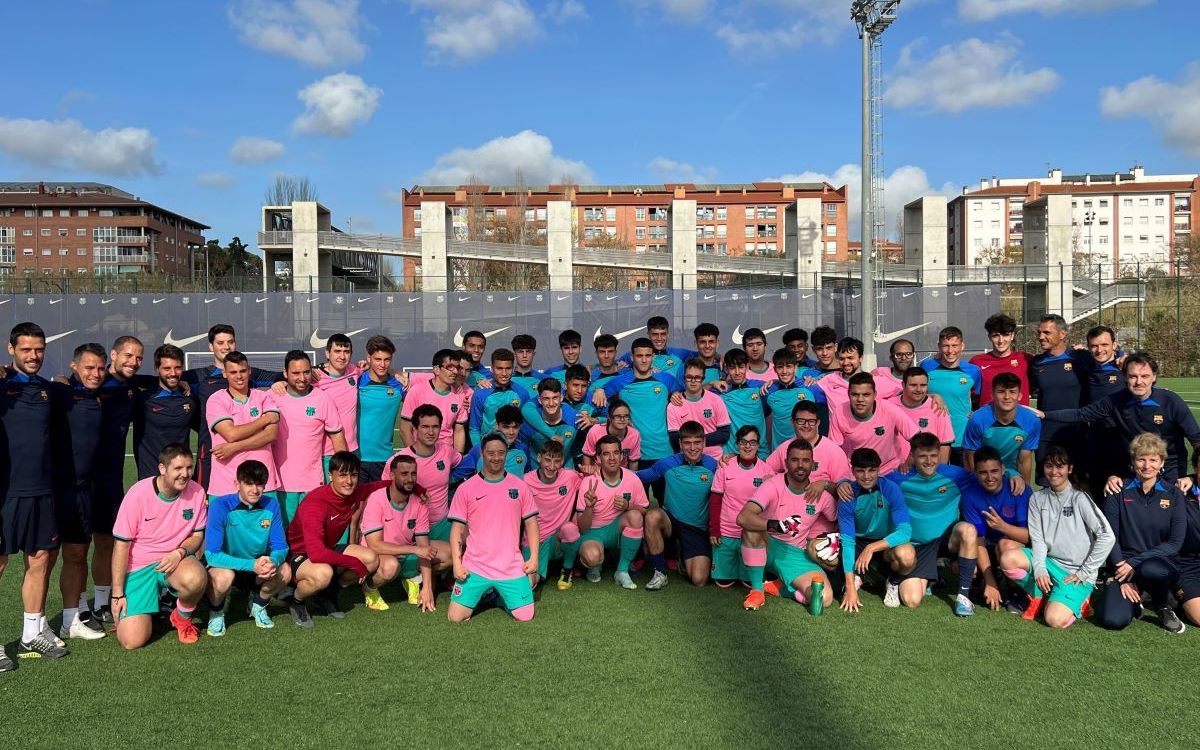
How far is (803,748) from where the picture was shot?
325 cm

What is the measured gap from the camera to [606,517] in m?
5.78

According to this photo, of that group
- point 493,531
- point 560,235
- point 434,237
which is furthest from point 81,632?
point 434,237

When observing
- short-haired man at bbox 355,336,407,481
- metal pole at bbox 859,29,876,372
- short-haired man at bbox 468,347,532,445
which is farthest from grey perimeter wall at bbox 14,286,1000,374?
short-haired man at bbox 355,336,407,481

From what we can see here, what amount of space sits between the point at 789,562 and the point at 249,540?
3.05m

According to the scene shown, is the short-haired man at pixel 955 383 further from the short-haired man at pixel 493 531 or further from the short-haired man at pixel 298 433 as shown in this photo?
the short-haired man at pixel 298 433

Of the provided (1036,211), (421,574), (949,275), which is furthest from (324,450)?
(1036,211)

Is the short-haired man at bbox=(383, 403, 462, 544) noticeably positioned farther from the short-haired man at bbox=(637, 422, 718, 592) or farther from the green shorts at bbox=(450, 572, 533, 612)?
the short-haired man at bbox=(637, 422, 718, 592)

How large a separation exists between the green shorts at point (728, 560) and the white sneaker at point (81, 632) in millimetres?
3437

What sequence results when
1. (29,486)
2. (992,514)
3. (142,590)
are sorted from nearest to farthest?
(29,486) → (142,590) → (992,514)

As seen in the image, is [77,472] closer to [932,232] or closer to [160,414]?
[160,414]

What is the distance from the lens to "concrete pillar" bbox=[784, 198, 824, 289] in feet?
100

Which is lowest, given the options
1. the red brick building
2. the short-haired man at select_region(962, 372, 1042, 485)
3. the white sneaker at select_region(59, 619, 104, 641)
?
the white sneaker at select_region(59, 619, 104, 641)

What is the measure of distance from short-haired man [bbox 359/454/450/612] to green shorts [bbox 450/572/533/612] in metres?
0.26

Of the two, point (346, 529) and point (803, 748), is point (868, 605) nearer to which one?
point (803, 748)
